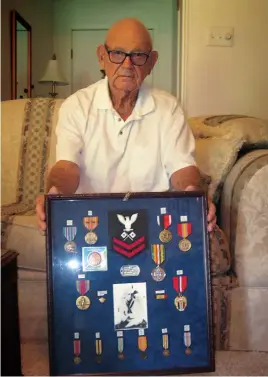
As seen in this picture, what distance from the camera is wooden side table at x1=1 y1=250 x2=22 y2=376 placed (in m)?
0.94

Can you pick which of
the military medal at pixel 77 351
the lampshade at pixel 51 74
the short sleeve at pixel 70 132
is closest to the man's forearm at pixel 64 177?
the short sleeve at pixel 70 132

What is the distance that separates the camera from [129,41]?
47.6 inches

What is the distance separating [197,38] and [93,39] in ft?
8.78

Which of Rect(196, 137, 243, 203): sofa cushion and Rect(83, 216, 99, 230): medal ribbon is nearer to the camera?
Rect(83, 216, 99, 230): medal ribbon

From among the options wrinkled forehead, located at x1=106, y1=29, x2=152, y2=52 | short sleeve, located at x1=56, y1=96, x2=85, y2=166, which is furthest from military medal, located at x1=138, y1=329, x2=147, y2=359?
wrinkled forehead, located at x1=106, y1=29, x2=152, y2=52

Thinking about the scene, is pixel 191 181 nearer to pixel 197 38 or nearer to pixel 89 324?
pixel 89 324

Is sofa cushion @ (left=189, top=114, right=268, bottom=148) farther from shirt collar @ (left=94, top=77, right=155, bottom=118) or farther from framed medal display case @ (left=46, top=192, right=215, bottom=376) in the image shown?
framed medal display case @ (left=46, top=192, right=215, bottom=376)

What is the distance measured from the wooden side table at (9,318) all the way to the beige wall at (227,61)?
Result: 70.0 inches

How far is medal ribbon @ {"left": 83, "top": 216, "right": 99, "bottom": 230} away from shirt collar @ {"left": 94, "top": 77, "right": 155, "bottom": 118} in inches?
16.4

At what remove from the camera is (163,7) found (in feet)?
15.7

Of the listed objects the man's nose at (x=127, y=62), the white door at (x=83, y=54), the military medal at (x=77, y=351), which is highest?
the white door at (x=83, y=54)

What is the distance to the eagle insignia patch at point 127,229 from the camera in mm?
1007

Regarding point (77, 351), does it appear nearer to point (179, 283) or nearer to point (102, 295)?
point (102, 295)

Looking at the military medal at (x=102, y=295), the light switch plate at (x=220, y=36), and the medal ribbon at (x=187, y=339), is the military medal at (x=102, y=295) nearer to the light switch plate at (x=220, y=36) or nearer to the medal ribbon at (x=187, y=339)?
the medal ribbon at (x=187, y=339)
